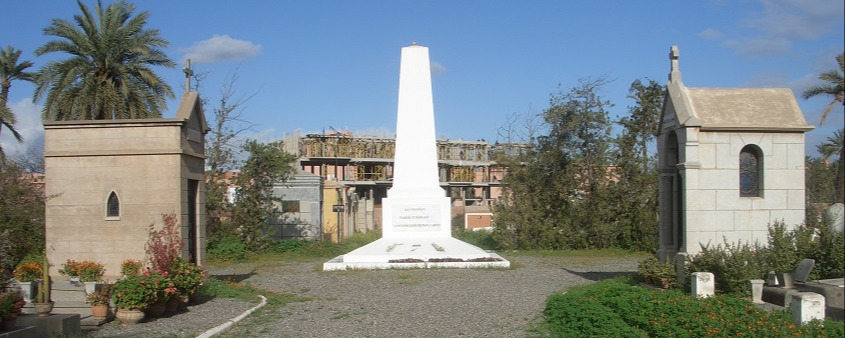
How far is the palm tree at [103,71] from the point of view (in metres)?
24.6

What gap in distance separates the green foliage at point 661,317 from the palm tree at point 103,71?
18756 mm

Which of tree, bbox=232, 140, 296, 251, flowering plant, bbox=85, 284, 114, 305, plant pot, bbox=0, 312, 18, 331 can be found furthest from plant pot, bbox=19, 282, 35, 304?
tree, bbox=232, 140, 296, 251

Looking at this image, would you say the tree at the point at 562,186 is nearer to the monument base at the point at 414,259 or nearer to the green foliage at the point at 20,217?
the monument base at the point at 414,259

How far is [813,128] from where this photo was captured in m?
13.3

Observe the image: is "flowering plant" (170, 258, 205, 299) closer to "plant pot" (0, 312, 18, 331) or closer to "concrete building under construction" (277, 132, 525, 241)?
"plant pot" (0, 312, 18, 331)

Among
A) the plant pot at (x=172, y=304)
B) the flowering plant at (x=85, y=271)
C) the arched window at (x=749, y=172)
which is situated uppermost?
the arched window at (x=749, y=172)

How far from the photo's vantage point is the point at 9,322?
883 centimetres

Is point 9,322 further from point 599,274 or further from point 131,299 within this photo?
point 599,274

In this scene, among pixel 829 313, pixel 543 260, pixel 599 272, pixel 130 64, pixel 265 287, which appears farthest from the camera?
pixel 130 64

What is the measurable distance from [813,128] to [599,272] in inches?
280

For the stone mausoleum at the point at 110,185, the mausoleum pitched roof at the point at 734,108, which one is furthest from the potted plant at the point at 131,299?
the mausoleum pitched roof at the point at 734,108

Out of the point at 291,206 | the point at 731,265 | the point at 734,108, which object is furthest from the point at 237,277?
the point at 734,108

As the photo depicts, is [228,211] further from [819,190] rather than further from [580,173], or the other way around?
[819,190]

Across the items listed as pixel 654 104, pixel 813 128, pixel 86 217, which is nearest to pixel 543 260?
pixel 654 104
